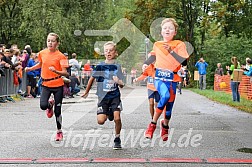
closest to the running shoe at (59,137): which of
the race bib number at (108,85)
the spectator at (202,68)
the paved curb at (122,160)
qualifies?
the race bib number at (108,85)

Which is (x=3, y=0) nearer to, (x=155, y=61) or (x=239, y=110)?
(x=239, y=110)

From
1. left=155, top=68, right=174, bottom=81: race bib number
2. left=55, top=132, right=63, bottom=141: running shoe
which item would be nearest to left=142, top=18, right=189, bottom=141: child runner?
left=155, top=68, right=174, bottom=81: race bib number

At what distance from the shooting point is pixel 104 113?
8742 mm

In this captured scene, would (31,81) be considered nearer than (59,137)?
No

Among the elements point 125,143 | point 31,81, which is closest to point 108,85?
point 125,143

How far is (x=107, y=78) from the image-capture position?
8.61m

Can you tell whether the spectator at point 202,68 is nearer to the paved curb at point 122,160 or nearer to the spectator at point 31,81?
the spectator at point 31,81

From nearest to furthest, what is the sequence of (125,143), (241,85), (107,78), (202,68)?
(107,78)
(125,143)
(241,85)
(202,68)

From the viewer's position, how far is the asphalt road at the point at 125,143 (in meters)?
7.38

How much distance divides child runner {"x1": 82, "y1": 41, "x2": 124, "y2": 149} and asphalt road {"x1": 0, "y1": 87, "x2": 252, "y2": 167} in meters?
0.52

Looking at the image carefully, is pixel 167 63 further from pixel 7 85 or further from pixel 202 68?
→ pixel 202 68

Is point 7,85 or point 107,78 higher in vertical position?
point 107,78

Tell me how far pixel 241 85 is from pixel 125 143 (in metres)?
18.4

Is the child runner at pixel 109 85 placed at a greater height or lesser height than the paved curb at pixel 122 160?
greater
